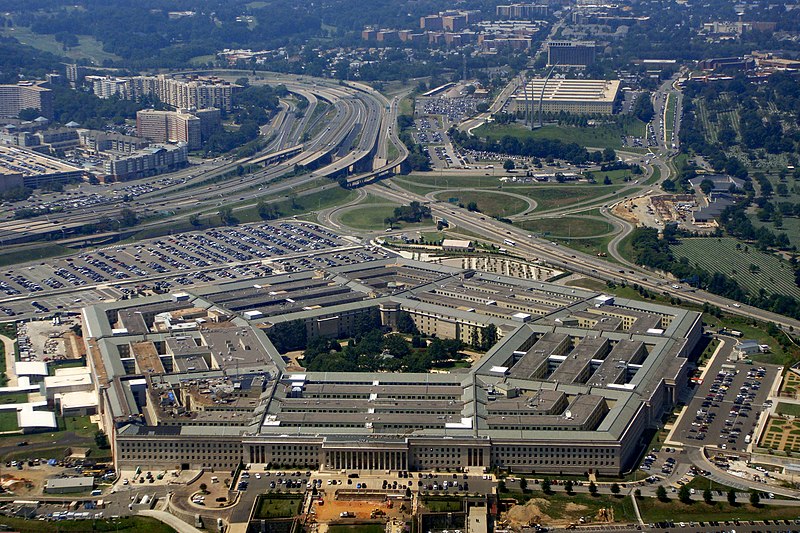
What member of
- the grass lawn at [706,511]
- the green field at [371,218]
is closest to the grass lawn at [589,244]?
the green field at [371,218]

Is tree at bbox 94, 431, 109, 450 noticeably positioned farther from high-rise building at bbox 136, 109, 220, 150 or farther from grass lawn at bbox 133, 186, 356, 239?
high-rise building at bbox 136, 109, 220, 150

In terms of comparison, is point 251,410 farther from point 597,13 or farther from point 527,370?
point 597,13

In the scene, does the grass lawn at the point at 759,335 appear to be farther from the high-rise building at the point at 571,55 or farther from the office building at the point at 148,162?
the high-rise building at the point at 571,55

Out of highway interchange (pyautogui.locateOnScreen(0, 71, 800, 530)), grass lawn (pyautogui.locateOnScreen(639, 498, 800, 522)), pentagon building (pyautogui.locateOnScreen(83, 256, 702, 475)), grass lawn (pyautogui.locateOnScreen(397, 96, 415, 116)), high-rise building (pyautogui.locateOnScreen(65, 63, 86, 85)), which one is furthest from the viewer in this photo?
high-rise building (pyautogui.locateOnScreen(65, 63, 86, 85))

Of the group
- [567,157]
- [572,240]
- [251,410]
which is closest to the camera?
[251,410]

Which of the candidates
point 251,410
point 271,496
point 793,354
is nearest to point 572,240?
point 793,354

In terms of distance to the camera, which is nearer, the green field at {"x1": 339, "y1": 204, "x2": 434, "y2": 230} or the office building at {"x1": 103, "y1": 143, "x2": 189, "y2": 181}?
the green field at {"x1": 339, "y1": 204, "x2": 434, "y2": 230}

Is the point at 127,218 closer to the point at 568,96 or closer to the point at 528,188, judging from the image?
the point at 528,188

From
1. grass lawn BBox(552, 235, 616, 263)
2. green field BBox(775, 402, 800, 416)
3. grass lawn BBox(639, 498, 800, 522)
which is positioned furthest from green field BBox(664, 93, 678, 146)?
grass lawn BBox(639, 498, 800, 522)
